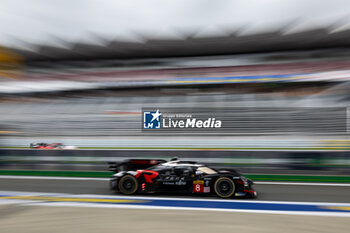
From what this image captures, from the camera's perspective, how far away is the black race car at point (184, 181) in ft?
19.2

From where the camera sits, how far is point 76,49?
71.1 ft

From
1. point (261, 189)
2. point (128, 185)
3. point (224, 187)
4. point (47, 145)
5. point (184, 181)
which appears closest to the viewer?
point (224, 187)

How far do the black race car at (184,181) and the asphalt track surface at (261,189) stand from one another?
32 cm

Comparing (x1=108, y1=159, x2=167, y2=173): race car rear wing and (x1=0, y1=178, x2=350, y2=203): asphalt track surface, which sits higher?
(x1=108, y1=159, x2=167, y2=173): race car rear wing

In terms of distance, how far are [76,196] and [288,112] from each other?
Answer: 38.6ft

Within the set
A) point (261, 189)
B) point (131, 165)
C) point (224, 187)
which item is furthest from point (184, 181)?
point (261, 189)

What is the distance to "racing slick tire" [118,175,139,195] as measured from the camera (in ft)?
20.3

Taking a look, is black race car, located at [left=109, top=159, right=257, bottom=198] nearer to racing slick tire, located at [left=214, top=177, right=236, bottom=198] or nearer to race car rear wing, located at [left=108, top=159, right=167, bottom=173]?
racing slick tire, located at [left=214, top=177, right=236, bottom=198]

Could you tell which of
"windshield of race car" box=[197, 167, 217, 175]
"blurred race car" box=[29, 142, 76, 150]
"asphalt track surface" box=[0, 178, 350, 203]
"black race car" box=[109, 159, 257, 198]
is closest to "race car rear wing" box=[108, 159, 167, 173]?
"asphalt track surface" box=[0, 178, 350, 203]

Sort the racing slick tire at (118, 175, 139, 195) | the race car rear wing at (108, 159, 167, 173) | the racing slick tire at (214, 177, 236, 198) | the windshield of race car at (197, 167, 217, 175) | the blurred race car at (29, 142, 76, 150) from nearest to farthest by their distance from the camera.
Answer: the racing slick tire at (214, 177, 236, 198) < the windshield of race car at (197, 167, 217, 175) < the racing slick tire at (118, 175, 139, 195) < the race car rear wing at (108, 159, 167, 173) < the blurred race car at (29, 142, 76, 150)

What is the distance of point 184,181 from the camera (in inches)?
237

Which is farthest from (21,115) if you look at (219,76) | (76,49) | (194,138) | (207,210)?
(207,210)

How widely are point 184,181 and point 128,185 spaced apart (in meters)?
1.20

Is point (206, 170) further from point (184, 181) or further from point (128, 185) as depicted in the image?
point (128, 185)
